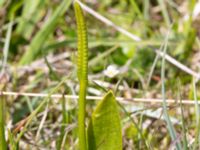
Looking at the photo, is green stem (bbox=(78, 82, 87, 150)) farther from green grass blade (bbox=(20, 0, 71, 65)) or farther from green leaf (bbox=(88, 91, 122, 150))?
green grass blade (bbox=(20, 0, 71, 65))

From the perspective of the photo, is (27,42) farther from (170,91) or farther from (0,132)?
(0,132)

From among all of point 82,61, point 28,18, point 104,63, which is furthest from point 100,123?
point 28,18

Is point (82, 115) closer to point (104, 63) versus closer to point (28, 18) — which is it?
point (104, 63)

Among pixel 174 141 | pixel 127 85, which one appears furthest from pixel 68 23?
pixel 174 141

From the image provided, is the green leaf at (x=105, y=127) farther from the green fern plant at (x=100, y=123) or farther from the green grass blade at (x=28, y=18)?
the green grass blade at (x=28, y=18)

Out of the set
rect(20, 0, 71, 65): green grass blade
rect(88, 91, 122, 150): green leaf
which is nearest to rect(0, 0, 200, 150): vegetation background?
rect(20, 0, 71, 65): green grass blade

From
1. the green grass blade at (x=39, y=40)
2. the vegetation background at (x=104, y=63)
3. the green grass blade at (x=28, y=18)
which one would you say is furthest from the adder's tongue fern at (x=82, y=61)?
the green grass blade at (x=28, y=18)

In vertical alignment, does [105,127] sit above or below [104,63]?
below
